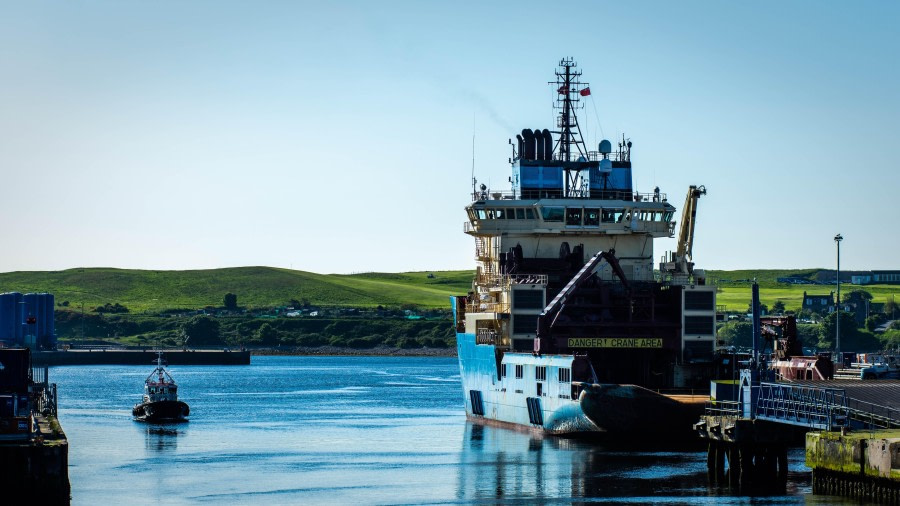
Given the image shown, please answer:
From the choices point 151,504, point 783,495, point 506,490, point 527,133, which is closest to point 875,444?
point 783,495

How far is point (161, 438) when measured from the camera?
72.2 metres

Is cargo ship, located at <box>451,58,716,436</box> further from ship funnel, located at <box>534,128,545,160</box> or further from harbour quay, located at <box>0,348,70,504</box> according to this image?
harbour quay, located at <box>0,348,70,504</box>

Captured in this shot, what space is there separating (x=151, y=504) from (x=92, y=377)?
111 metres

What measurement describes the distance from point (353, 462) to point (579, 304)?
39.7ft

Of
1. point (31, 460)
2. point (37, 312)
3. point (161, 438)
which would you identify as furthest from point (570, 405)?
point (37, 312)

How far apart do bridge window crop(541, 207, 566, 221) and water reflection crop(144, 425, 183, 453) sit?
63.6ft

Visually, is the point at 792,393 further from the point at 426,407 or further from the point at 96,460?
the point at 426,407

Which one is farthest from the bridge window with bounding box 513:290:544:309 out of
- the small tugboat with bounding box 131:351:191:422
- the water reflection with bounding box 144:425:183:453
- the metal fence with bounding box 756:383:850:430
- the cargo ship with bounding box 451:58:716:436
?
the small tugboat with bounding box 131:351:191:422

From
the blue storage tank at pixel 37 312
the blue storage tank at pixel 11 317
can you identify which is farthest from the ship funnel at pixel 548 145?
the blue storage tank at pixel 37 312

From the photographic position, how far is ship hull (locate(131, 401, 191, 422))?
82312mm

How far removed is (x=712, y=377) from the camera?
65125 millimetres

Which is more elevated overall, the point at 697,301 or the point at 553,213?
the point at 553,213

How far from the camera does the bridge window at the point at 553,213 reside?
2815 inches

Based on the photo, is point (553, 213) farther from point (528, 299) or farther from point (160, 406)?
point (160, 406)
